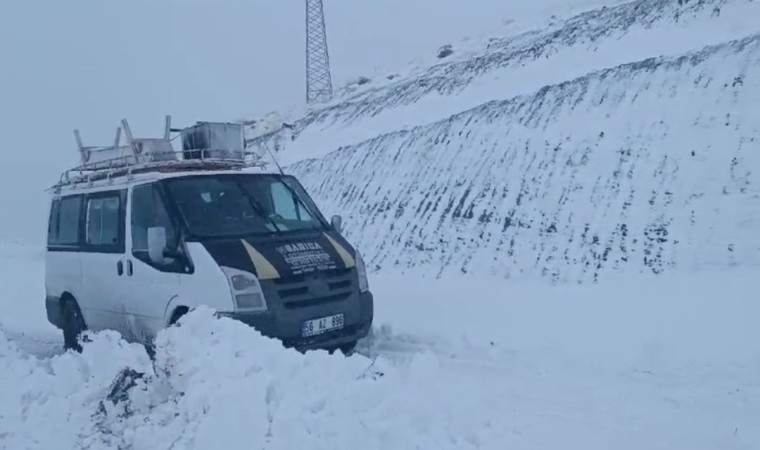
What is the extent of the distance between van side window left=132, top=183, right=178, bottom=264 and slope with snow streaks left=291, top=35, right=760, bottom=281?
635 cm

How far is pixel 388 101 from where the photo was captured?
2373 cm

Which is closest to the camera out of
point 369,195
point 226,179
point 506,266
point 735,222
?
point 226,179

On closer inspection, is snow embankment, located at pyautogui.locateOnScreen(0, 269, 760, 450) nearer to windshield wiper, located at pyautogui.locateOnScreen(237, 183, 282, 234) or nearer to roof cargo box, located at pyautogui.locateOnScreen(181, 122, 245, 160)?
windshield wiper, located at pyautogui.locateOnScreen(237, 183, 282, 234)

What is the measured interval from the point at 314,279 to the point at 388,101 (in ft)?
56.2

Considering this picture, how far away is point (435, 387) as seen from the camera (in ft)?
19.2

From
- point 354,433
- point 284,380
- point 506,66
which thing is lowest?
point 354,433

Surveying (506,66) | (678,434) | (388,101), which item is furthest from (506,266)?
(388,101)

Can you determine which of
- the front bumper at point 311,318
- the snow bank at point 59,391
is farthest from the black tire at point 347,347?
the snow bank at point 59,391

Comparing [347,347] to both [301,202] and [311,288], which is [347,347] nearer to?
[311,288]

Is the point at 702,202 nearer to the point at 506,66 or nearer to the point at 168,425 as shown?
the point at 168,425

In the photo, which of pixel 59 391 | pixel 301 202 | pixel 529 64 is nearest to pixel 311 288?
pixel 301 202

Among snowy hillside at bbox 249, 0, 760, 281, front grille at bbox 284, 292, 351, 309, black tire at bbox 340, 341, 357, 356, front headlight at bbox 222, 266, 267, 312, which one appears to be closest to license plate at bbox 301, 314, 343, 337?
front grille at bbox 284, 292, 351, 309

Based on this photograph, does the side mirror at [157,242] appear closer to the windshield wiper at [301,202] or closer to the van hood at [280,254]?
the van hood at [280,254]

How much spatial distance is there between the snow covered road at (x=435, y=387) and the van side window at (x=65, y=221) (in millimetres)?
2138
